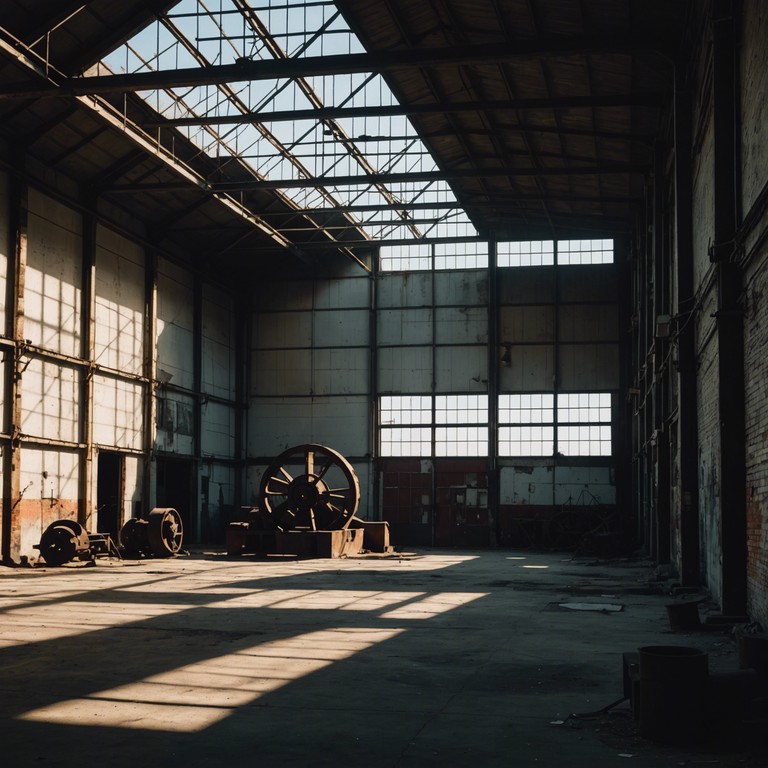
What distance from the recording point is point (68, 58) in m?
19.4

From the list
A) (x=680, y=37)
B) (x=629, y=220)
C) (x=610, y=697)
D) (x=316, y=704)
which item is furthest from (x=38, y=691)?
(x=629, y=220)

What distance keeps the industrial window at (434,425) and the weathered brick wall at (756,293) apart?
21.3 meters

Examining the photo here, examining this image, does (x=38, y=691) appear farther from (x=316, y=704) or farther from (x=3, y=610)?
(x=3, y=610)

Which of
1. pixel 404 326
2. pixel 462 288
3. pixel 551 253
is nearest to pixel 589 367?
pixel 551 253

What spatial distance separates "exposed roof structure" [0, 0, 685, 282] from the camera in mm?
16984

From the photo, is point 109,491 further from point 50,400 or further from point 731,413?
point 731,413

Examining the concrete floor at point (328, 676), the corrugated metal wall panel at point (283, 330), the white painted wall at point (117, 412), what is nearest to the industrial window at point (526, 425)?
the corrugated metal wall panel at point (283, 330)

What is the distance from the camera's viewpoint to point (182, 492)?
Result: 30.8 meters

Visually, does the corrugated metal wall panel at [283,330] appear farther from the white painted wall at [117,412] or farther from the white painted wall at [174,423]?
the white painted wall at [117,412]

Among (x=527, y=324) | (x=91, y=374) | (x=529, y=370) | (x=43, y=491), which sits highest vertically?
(x=527, y=324)

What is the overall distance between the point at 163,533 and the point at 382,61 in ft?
44.1

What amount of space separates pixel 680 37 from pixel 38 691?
1432 cm

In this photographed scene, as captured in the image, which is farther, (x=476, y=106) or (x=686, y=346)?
(x=476, y=106)

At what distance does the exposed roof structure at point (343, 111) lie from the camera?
1698 centimetres
